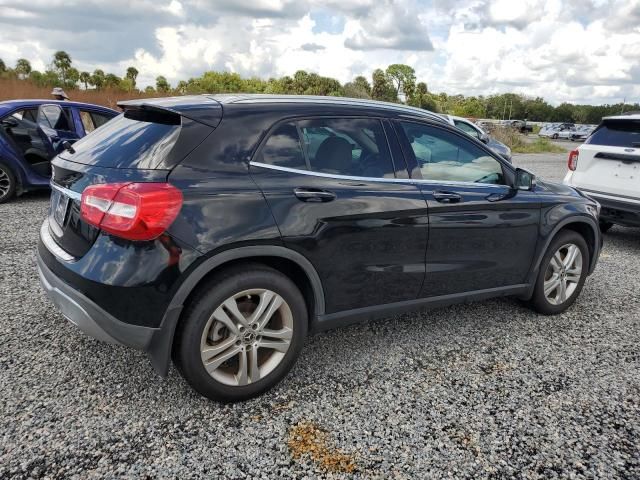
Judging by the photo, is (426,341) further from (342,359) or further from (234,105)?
(234,105)

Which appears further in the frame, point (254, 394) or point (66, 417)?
point (254, 394)

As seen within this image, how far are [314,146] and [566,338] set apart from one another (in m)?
2.55

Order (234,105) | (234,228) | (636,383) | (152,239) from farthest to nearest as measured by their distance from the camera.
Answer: (636,383) < (234,105) < (234,228) < (152,239)

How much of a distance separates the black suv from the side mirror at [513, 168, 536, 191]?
0.89 feet

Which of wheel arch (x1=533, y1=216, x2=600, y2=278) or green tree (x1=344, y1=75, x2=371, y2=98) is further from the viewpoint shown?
green tree (x1=344, y1=75, x2=371, y2=98)

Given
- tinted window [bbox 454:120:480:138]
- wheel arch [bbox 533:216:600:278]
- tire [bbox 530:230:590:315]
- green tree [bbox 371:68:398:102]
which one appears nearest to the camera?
wheel arch [bbox 533:216:600:278]

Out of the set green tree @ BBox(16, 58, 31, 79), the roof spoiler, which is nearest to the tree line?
green tree @ BBox(16, 58, 31, 79)

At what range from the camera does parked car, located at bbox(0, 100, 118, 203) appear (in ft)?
23.4

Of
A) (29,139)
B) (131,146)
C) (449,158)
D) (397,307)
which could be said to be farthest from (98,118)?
(397,307)

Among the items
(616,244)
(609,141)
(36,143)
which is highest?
(609,141)

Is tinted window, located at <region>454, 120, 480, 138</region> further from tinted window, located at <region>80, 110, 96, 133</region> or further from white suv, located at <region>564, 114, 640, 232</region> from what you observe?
tinted window, located at <region>80, 110, 96, 133</region>

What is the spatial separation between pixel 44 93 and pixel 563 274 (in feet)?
68.1

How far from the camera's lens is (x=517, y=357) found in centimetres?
352

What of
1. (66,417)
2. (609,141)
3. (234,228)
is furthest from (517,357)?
(609,141)
